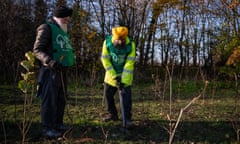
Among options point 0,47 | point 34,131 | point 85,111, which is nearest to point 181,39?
point 0,47

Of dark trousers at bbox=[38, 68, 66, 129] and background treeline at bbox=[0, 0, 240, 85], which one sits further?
background treeline at bbox=[0, 0, 240, 85]

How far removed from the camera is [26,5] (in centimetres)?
1454

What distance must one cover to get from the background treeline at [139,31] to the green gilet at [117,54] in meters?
4.31

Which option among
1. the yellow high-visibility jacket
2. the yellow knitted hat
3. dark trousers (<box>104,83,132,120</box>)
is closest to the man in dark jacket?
the yellow high-visibility jacket

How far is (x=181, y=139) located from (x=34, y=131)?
7.49 ft

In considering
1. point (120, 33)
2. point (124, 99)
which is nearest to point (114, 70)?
point (124, 99)

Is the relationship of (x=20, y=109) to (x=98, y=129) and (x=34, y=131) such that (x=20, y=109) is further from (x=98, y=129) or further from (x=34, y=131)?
(x=98, y=129)

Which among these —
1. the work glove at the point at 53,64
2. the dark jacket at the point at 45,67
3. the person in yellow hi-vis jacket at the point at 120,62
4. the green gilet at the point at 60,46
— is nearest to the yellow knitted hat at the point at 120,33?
the person in yellow hi-vis jacket at the point at 120,62

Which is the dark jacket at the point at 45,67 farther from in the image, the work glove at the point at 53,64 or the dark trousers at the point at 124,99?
the dark trousers at the point at 124,99

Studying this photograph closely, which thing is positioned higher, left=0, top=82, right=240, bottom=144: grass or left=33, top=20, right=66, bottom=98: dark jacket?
left=33, top=20, right=66, bottom=98: dark jacket

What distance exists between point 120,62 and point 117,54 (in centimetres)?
14

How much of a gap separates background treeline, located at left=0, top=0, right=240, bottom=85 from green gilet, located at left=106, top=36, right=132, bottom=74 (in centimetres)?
431

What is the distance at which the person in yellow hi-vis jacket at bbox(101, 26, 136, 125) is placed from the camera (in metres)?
4.39

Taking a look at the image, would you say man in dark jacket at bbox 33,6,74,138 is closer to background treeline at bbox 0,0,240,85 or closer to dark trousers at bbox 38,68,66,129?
dark trousers at bbox 38,68,66,129
